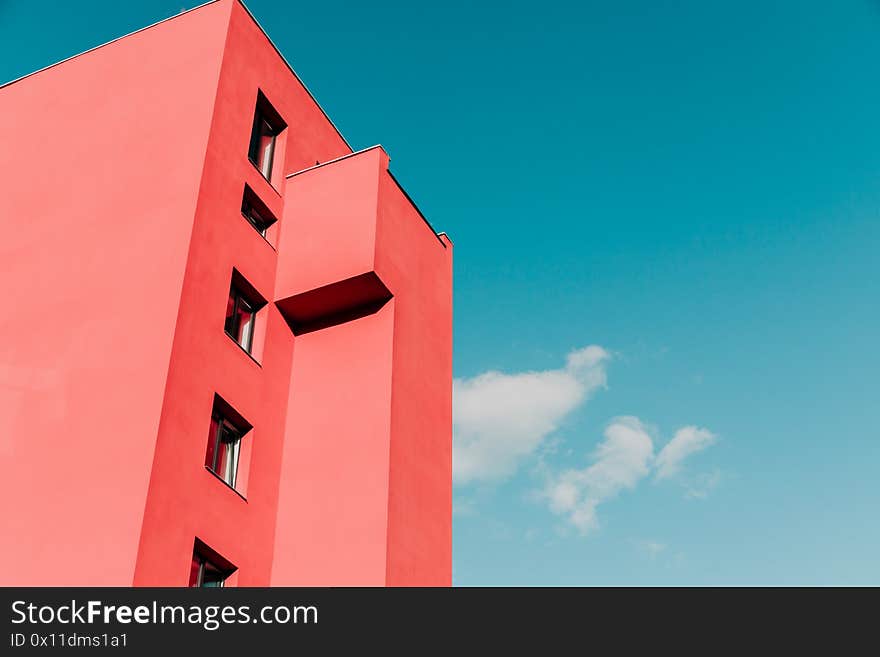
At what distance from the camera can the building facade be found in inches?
691

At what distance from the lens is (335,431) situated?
21.2m

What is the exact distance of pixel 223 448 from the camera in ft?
65.6

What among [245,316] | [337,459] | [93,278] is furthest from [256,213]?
[337,459]

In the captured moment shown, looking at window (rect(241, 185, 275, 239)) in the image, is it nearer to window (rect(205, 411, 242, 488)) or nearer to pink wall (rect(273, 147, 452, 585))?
pink wall (rect(273, 147, 452, 585))

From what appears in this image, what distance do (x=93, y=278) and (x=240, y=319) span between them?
325 centimetres

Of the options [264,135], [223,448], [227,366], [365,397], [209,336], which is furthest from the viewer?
[264,135]

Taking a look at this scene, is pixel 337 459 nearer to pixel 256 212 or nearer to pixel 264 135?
pixel 256 212

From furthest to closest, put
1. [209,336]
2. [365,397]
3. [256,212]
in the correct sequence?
[256,212], [365,397], [209,336]

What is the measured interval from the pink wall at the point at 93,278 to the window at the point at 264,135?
→ 6.65 ft

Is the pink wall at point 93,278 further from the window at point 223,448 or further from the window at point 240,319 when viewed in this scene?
the window at point 240,319

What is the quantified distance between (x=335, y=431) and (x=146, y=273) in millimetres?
5103

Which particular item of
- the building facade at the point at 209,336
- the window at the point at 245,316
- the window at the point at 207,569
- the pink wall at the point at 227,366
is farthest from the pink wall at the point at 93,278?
the window at the point at 245,316
